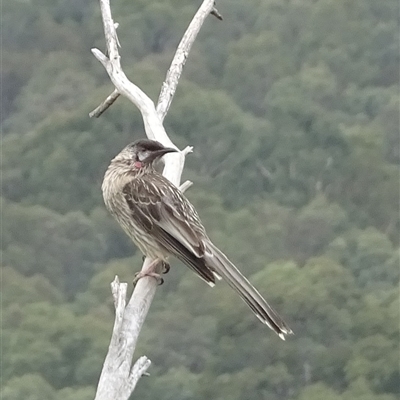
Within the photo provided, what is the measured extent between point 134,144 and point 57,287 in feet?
34.2

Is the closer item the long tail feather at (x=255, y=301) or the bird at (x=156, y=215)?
the long tail feather at (x=255, y=301)

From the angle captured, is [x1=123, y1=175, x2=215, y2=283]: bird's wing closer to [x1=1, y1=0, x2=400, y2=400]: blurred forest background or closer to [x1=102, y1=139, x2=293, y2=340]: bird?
[x1=102, y1=139, x2=293, y2=340]: bird

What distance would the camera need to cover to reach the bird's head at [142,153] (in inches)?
158

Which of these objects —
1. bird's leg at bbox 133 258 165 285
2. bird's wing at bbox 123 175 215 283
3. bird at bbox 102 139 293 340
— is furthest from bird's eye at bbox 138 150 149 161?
bird's leg at bbox 133 258 165 285

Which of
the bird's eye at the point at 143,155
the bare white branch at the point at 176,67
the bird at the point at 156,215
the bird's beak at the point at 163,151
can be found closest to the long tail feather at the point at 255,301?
the bird at the point at 156,215

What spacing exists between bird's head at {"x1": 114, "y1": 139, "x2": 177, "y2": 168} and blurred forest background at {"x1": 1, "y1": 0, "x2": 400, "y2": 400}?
6928 millimetres

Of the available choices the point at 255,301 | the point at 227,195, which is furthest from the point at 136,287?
the point at 227,195

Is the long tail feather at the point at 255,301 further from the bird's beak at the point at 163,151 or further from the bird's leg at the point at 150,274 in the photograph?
the bird's beak at the point at 163,151

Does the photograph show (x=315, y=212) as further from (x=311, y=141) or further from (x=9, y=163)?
(x=9, y=163)

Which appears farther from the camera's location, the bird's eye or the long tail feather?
the bird's eye

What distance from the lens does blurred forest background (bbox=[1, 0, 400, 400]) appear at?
1266cm

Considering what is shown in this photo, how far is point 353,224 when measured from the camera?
669 inches

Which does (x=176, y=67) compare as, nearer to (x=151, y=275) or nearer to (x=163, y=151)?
(x=163, y=151)

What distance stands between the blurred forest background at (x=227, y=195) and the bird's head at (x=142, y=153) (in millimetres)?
6928
